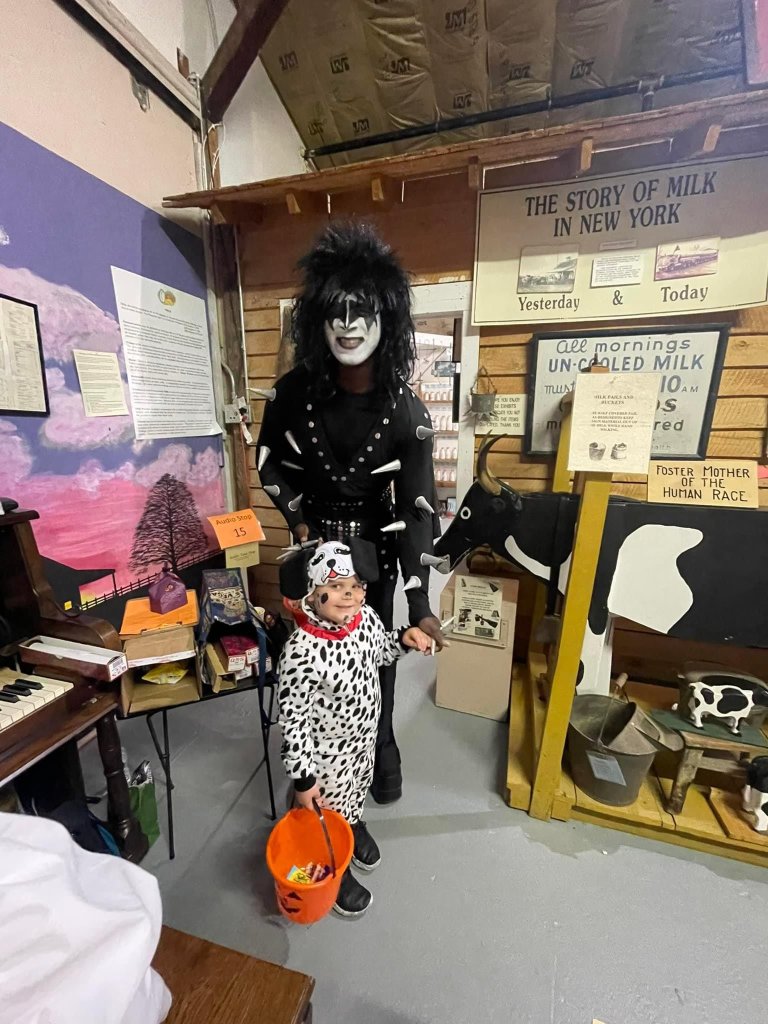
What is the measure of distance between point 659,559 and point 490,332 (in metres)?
1.02

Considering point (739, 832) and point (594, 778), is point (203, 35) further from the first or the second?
point (739, 832)

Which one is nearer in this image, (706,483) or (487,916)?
(487,916)

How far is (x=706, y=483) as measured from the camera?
154cm

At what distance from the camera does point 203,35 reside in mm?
1747

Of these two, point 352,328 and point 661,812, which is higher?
point 352,328

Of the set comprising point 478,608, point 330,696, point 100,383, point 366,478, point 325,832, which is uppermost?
point 100,383

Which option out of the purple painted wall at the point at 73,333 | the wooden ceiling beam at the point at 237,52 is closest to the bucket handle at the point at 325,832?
the purple painted wall at the point at 73,333

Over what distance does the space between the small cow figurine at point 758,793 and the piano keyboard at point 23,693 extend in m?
1.72

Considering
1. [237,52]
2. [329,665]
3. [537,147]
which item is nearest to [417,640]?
[329,665]

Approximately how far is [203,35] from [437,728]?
2.90 meters

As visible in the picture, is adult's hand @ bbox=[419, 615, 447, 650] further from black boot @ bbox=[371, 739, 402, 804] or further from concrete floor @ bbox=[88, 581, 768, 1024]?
concrete floor @ bbox=[88, 581, 768, 1024]

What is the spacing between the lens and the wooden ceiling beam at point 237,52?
5.21 feet

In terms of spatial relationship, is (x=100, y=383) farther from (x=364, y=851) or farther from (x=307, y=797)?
(x=364, y=851)

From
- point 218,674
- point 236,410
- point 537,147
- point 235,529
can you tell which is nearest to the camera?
point 218,674
